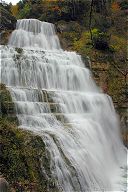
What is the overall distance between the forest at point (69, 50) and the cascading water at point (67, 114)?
0.45m

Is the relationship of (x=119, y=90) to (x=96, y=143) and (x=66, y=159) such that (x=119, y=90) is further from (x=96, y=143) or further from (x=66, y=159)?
(x=66, y=159)

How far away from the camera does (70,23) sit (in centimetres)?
2809

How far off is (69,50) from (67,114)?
1002 cm

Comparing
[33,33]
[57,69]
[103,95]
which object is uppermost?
[33,33]

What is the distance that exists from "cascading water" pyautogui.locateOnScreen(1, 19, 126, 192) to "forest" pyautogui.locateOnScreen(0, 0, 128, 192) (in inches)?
17.8

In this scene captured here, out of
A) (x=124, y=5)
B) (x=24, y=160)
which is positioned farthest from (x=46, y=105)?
(x=124, y=5)

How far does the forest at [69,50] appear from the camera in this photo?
9.12 metres

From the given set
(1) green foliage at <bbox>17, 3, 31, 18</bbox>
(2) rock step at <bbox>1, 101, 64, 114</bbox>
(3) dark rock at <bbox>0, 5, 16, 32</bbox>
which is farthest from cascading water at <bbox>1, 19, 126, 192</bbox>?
(1) green foliage at <bbox>17, 3, 31, 18</bbox>

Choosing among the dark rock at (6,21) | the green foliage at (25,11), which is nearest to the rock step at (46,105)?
the dark rock at (6,21)

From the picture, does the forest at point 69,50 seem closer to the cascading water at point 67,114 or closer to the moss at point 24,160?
the moss at point 24,160

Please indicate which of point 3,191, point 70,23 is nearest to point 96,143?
point 3,191

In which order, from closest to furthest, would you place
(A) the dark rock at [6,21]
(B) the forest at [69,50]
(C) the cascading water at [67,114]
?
(B) the forest at [69,50], (C) the cascading water at [67,114], (A) the dark rock at [6,21]

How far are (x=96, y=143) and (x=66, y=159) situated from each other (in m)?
3.84

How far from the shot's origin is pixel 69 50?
2478 centimetres
